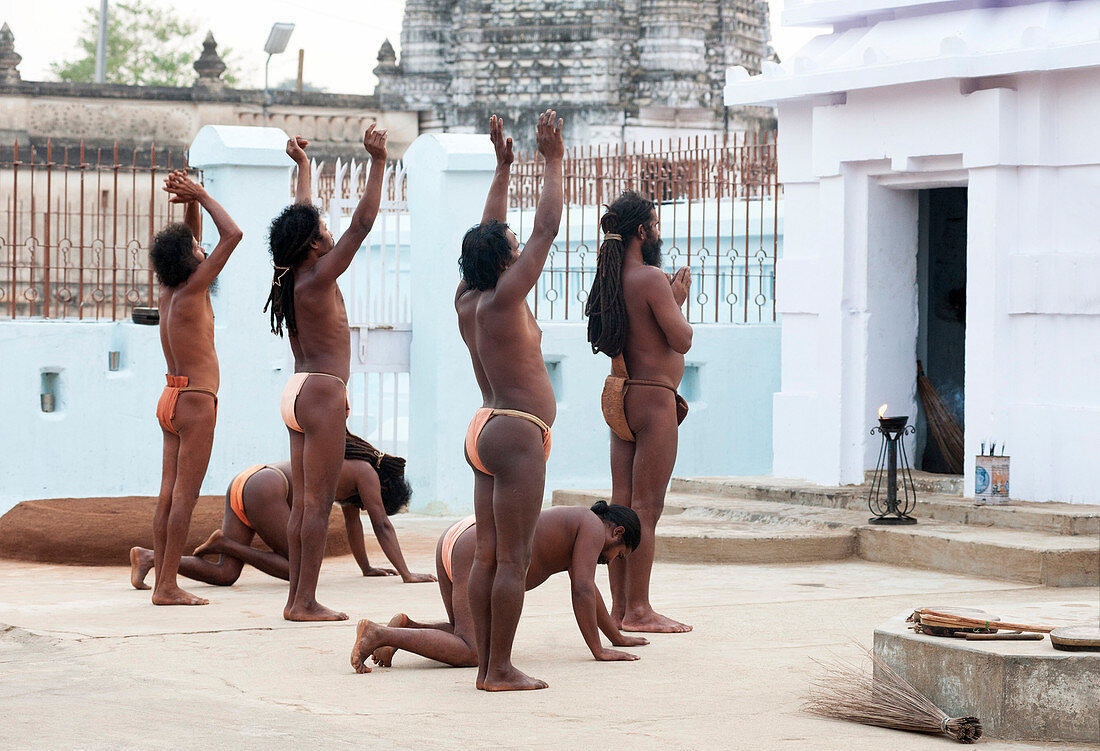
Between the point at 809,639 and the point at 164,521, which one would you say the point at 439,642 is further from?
the point at 164,521

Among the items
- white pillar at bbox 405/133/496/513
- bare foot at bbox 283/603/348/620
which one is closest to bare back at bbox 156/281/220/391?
bare foot at bbox 283/603/348/620

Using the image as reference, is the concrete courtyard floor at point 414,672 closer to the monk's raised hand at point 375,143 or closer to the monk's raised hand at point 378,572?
the monk's raised hand at point 378,572

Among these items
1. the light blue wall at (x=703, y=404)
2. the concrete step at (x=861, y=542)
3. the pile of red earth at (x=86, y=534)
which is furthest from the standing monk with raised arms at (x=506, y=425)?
the light blue wall at (x=703, y=404)

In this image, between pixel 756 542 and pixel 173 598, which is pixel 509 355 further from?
pixel 756 542

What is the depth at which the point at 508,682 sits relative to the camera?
5680mm

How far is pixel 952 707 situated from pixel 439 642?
6.25 ft

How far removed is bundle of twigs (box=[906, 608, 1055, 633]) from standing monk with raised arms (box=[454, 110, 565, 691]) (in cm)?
136

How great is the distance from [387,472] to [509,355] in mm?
3212

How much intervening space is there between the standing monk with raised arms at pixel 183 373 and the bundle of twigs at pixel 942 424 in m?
5.33

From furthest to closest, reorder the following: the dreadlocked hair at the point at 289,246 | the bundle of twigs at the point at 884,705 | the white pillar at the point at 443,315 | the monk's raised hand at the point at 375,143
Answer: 1. the white pillar at the point at 443,315
2. the dreadlocked hair at the point at 289,246
3. the monk's raised hand at the point at 375,143
4. the bundle of twigs at the point at 884,705

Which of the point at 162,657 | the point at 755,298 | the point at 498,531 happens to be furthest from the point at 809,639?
the point at 755,298

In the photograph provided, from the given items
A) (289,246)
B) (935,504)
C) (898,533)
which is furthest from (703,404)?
(289,246)

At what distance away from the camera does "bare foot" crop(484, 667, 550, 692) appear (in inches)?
223

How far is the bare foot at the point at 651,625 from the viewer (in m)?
6.92
